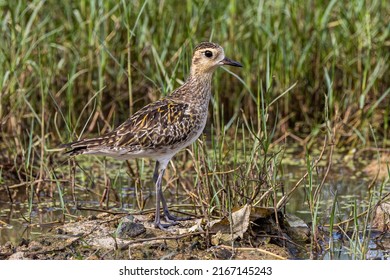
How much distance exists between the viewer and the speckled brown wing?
23.8 feet

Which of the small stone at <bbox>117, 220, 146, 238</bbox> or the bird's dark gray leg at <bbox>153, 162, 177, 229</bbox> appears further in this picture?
the bird's dark gray leg at <bbox>153, 162, 177, 229</bbox>

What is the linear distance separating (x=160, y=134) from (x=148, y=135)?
92 mm

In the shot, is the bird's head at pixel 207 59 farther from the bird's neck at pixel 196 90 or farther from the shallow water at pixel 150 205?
the shallow water at pixel 150 205

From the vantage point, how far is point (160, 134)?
7.29m

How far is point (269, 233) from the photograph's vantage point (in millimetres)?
7012

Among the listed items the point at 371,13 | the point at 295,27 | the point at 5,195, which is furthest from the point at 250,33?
the point at 5,195

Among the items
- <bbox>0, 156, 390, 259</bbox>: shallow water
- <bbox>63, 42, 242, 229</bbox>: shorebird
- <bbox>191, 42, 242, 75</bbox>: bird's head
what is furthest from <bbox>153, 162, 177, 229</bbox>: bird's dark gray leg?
<bbox>191, 42, 242, 75</bbox>: bird's head

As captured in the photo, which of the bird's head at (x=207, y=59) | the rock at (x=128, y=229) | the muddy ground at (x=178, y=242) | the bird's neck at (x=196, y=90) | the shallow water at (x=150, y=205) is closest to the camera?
the muddy ground at (x=178, y=242)

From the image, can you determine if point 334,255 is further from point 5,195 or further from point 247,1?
point 247,1

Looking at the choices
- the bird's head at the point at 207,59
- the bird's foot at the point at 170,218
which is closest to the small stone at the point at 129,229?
the bird's foot at the point at 170,218

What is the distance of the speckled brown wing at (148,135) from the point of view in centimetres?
726

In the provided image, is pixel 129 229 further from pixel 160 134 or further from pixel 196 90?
pixel 196 90

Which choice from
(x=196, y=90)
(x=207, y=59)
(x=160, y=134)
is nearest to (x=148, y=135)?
(x=160, y=134)

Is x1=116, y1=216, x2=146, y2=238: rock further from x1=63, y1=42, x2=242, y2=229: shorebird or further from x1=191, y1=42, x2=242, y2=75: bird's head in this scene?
x1=191, y1=42, x2=242, y2=75: bird's head
